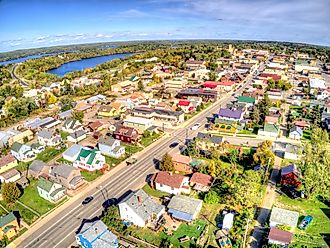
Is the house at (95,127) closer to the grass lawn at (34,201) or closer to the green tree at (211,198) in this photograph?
the grass lawn at (34,201)

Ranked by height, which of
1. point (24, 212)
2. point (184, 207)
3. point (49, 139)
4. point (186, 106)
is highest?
point (186, 106)

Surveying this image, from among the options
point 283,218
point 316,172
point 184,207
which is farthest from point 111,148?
point 316,172

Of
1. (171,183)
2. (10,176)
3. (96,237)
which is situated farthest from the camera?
(10,176)

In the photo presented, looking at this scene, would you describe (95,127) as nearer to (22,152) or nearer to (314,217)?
(22,152)

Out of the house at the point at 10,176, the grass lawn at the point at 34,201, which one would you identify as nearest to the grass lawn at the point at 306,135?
the grass lawn at the point at 34,201

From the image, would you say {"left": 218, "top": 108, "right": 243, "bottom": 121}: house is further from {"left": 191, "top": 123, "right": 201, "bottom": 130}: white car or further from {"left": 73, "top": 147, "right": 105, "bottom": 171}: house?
{"left": 73, "top": 147, "right": 105, "bottom": 171}: house

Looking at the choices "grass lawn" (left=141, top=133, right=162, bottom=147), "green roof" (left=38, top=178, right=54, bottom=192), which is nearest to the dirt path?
"grass lawn" (left=141, top=133, right=162, bottom=147)
